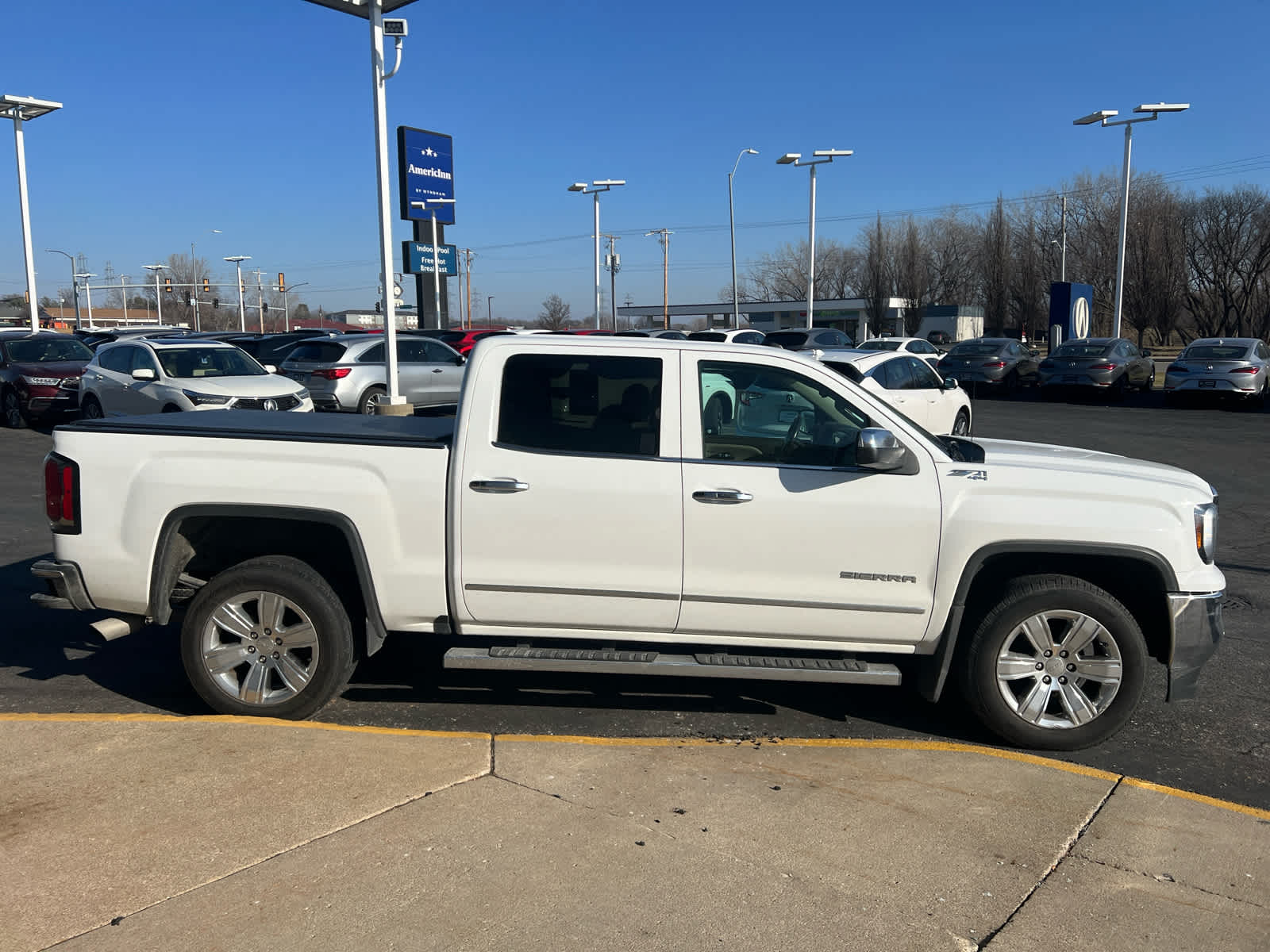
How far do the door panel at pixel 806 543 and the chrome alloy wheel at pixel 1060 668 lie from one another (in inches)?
17.9

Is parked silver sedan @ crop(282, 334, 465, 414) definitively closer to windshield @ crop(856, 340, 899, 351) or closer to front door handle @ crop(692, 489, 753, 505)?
windshield @ crop(856, 340, 899, 351)

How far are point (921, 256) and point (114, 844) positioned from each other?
82.4 metres

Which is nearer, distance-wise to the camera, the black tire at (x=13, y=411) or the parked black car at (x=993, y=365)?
the black tire at (x=13, y=411)

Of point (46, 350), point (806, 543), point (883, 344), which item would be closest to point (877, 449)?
point (806, 543)

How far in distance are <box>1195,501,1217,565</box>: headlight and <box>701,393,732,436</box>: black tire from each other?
85.2 inches

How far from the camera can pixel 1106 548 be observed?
4.62 m

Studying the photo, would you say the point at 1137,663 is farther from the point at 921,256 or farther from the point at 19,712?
the point at 921,256

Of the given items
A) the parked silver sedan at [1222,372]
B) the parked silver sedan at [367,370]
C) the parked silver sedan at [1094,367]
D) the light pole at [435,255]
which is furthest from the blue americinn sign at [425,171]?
the parked silver sedan at [1222,372]

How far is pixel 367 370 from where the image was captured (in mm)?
18844

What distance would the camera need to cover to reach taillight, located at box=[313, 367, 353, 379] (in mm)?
18453

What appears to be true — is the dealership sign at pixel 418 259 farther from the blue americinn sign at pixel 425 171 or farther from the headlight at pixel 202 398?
the headlight at pixel 202 398

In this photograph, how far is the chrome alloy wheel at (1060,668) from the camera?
15.3ft

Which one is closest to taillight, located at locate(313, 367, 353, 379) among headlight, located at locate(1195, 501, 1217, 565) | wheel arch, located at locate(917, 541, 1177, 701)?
wheel arch, located at locate(917, 541, 1177, 701)

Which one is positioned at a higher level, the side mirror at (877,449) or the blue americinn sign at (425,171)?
the blue americinn sign at (425,171)
